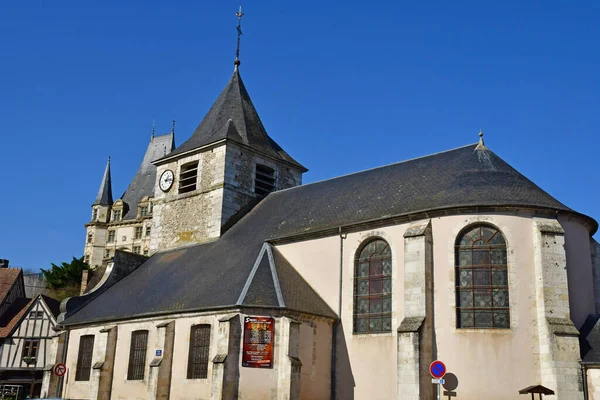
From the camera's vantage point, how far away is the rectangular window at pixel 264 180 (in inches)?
1115

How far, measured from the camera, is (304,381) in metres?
18.7

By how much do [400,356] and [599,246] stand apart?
758cm

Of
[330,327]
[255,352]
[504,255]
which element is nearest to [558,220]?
[504,255]

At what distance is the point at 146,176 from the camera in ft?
195

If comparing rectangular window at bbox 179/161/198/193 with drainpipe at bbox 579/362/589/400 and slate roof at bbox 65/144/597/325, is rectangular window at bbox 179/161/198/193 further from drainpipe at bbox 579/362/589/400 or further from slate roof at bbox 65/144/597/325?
drainpipe at bbox 579/362/589/400

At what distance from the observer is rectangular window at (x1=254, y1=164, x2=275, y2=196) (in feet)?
92.9

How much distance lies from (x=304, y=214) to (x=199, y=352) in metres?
6.06

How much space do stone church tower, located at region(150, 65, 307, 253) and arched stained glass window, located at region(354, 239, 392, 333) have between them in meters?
7.94

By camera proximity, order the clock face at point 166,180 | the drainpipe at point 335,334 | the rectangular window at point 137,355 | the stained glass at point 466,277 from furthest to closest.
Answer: the clock face at point 166,180, the rectangular window at point 137,355, the drainpipe at point 335,334, the stained glass at point 466,277

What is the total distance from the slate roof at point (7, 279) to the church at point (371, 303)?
11.8 metres

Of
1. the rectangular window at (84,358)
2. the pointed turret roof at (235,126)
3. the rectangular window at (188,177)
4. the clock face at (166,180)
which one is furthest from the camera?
the clock face at (166,180)

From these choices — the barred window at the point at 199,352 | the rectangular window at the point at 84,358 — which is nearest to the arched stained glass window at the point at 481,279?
A: the barred window at the point at 199,352

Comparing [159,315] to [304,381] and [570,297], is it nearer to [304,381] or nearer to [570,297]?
[304,381]

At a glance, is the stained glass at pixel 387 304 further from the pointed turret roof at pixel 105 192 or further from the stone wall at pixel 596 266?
the pointed turret roof at pixel 105 192
